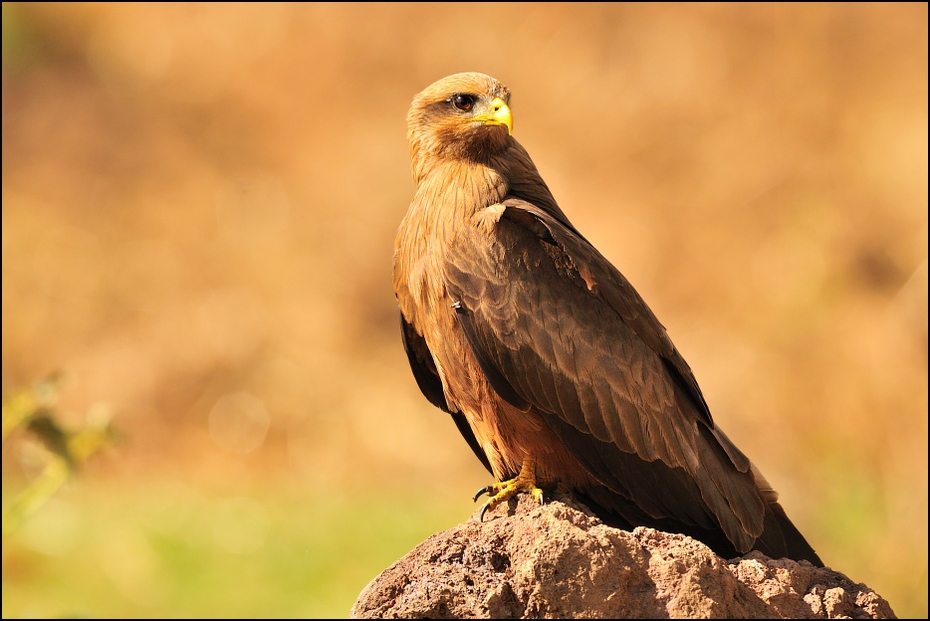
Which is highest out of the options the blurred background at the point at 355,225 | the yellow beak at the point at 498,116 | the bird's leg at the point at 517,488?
the blurred background at the point at 355,225

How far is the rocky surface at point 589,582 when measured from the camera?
3.18 m

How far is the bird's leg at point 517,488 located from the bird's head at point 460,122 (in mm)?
1263

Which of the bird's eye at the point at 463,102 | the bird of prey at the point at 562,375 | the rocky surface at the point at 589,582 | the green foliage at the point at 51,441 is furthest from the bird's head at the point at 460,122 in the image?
the green foliage at the point at 51,441

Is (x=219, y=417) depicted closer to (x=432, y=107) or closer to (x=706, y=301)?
(x=706, y=301)

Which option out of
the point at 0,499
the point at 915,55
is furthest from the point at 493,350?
the point at 915,55

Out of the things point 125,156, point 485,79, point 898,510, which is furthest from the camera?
point 125,156

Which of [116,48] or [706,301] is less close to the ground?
[116,48]

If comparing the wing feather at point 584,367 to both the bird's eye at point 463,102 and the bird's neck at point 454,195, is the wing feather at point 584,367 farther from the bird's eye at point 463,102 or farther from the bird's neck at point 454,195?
the bird's eye at point 463,102

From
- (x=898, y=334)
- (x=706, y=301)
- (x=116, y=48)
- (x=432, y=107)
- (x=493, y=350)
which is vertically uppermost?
(x=116, y=48)

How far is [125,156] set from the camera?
15312 millimetres

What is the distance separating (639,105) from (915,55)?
325 centimetres

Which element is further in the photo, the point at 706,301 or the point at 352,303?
the point at 352,303

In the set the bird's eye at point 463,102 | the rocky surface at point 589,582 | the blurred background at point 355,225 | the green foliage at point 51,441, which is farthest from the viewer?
the blurred background at point 355,225

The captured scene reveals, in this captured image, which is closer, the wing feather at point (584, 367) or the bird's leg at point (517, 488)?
the bird's leg at point (517, 488)
